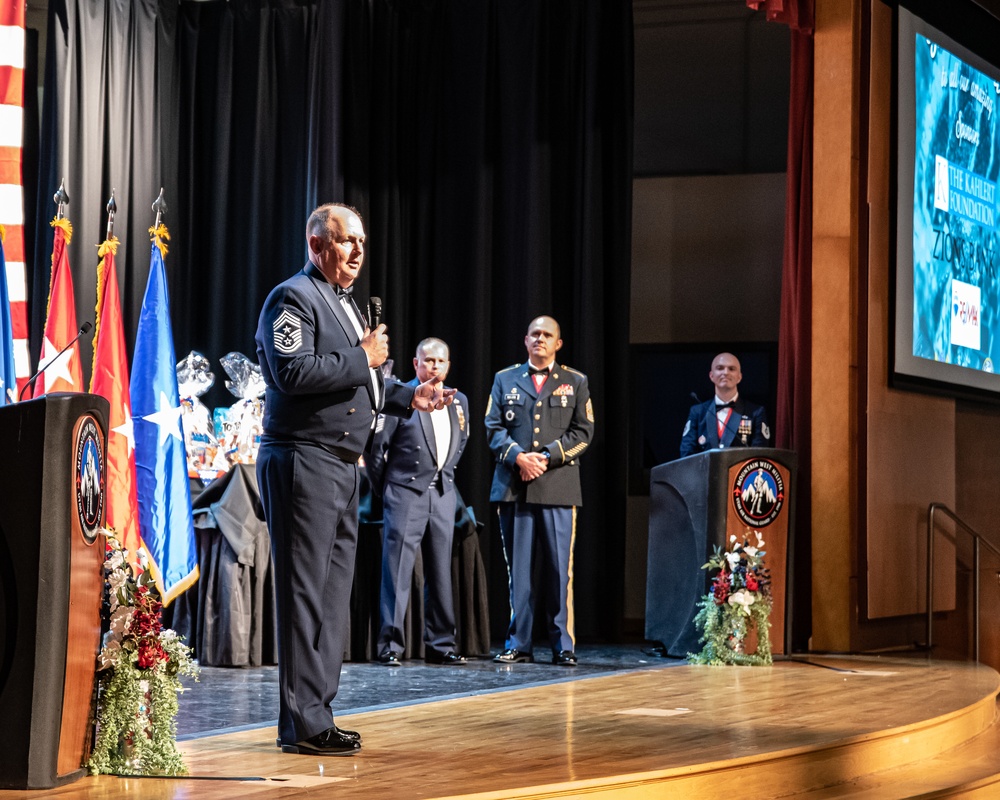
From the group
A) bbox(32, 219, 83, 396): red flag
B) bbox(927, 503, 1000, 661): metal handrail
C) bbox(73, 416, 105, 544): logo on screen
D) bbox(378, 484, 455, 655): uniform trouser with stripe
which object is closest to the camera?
bbox(73, 416, 105, 544): logo on screen

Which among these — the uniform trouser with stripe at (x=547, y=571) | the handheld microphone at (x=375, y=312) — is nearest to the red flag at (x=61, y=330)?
the uniform trouser with stripe at (x=547, y=571)

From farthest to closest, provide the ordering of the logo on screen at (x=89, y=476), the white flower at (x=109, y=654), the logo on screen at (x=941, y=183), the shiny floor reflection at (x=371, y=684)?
the logo on screen at (x=941, y=183) < the shiny floor reflection at (x=371, y=684) < the white flower at (x=109, y=654) < the logo on screen at (x=89, y=476)

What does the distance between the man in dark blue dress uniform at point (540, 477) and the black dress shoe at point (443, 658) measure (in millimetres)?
201

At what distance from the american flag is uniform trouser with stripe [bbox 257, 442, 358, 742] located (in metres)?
3.25

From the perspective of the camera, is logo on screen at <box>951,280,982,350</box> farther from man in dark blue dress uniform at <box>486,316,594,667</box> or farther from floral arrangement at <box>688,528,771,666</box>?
man in dark blue dress uniform at <box>486,316,594,667</box>

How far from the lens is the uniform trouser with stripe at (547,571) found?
664 cm

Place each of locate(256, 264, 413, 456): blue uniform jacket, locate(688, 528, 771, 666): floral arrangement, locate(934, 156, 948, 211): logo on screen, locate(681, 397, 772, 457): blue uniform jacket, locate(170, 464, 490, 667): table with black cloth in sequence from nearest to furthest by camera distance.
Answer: locate(256, 264, 413, 456): blue uniform jacket → locate(170, 464, 490, 667): table with black cloth → locate(688, 528, 771, 666): floral arrangement → locate(681, 397, 772, 457): blue uniform jacket → locate(934, 156, 948, 211): logo on screen

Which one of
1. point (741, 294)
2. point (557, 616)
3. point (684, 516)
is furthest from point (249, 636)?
point (741, 294)

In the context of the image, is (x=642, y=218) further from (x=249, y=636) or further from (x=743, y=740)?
(x=743, y=740)

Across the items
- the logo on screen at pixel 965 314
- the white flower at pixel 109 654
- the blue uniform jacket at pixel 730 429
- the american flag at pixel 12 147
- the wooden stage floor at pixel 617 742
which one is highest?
the american flag at pixel 12 147

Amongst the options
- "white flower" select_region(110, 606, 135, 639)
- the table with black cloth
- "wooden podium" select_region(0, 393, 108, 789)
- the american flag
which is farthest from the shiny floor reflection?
the american flag

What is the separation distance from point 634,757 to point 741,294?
5328 millimetres

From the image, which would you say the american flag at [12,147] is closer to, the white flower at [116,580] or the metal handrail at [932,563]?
the white flower at [116,580]

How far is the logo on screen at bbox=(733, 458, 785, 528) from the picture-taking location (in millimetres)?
6578
